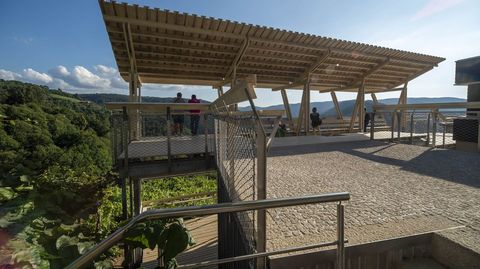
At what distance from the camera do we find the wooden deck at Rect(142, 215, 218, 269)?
250 inches

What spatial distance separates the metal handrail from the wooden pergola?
5.59 metres

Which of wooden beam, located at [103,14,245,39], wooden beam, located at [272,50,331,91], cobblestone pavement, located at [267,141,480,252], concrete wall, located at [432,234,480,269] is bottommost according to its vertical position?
concrete wall, located at [432,234,480,269]

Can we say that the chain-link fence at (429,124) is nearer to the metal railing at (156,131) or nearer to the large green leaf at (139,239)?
the metal railing at (156,131)

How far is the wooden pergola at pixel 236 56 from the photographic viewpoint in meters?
6.64

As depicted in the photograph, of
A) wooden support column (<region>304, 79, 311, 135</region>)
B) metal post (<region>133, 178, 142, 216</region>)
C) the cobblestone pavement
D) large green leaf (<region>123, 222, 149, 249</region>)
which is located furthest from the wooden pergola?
large green leaf (<region>123, 222, 149, 249</region>)

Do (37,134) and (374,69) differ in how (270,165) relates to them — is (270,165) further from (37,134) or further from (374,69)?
(37,134)

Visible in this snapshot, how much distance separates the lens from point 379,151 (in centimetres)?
709

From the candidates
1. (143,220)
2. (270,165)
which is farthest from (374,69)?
(143,220)

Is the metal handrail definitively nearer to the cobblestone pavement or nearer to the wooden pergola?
the cobblestone pavement

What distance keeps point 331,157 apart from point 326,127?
7198mm

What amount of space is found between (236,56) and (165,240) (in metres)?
7.75

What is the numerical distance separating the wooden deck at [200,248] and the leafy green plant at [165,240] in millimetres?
4774

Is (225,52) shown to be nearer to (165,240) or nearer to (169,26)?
(169,26)

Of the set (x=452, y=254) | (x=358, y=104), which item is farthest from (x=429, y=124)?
(x=452, y=254)
